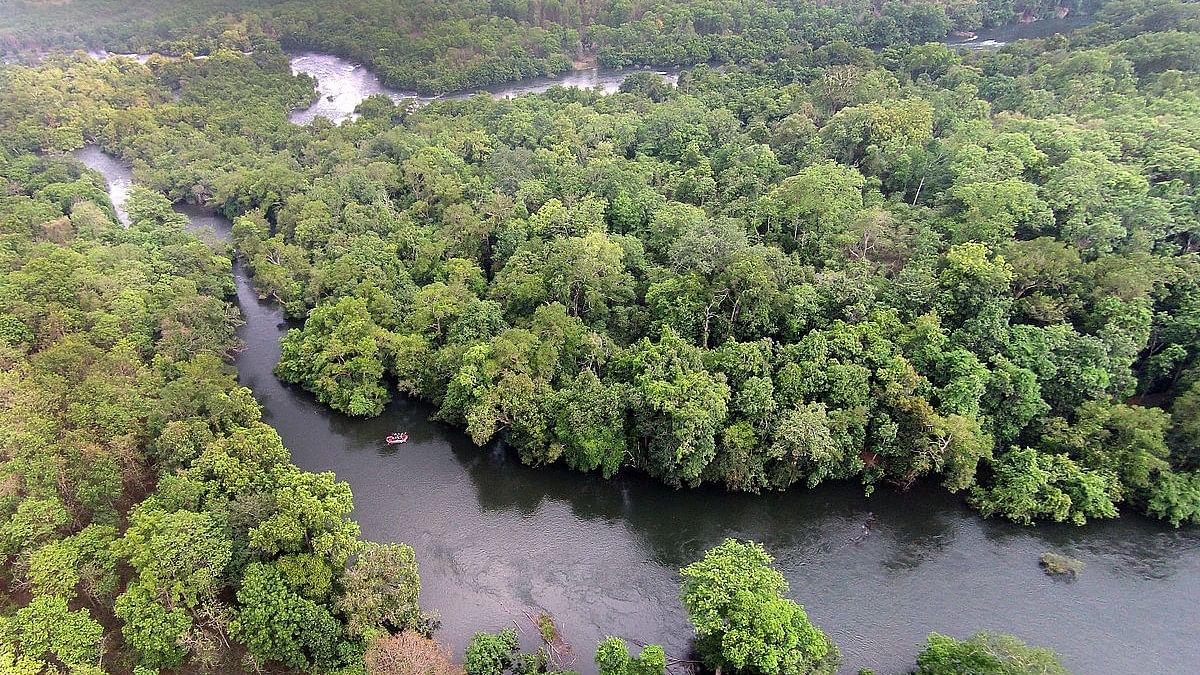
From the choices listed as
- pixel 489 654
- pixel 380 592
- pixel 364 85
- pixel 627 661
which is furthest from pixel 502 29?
pixel 627 661

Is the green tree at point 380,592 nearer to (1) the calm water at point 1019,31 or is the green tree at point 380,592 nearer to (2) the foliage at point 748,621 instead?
(2) the foliage at point 748,621

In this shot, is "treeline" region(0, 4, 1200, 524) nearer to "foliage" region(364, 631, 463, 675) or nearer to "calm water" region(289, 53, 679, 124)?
"foliage" region(364, 631, 463, 675)

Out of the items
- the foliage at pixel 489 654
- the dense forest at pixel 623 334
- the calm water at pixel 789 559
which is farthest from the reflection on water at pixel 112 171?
the foliage at pixel 489 654

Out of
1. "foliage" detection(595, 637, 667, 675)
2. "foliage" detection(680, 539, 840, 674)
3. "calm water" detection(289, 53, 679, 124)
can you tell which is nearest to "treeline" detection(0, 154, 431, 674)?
"foliage" detection(595, 637, 667, 675)

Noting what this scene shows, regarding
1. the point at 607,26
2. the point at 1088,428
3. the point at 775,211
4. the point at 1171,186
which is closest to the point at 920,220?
the point at 775,211

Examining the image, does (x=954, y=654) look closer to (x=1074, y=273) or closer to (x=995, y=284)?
(x=995, y=284)
